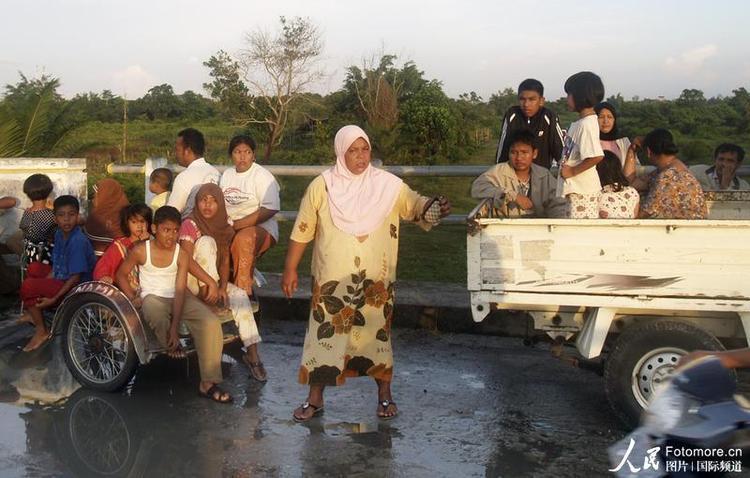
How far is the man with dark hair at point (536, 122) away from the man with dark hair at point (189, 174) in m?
2.29

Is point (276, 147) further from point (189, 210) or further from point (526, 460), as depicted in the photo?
point (526, 460)

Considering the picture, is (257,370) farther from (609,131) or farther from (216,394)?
(609,131)

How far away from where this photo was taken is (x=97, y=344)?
583 centimetres

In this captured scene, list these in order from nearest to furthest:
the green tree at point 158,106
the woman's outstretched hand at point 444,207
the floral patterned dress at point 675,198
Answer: the woman's outstretched hand at point 444,207, the floral patterned dress at point 675,198, the green tree at point 158,106

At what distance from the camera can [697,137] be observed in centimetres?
2489

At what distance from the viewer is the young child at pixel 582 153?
5.36 meters

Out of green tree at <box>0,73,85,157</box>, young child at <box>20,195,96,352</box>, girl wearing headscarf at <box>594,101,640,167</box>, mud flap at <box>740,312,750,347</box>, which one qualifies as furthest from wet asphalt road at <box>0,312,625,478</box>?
green tree at <box>0,73,85,157</box>

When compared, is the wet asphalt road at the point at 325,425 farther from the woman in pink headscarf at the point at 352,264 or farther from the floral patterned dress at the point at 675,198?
the floral patterned dress at the point at 675,198

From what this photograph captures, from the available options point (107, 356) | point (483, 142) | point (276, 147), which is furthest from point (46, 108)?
point (276, 147)

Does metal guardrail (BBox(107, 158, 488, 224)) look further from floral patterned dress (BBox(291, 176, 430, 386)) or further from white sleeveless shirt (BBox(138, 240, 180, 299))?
floral patterned dress (BBox(291, 176, 430, 386))

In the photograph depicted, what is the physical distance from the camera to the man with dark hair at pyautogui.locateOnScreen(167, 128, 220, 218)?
6.59 meters

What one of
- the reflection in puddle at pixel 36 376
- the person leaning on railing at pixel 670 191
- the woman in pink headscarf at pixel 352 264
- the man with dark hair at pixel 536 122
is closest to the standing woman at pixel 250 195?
the woman in pink headscarf at pixel 352 264

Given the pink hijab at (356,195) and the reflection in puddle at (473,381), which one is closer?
the pink hijab at (356,195)

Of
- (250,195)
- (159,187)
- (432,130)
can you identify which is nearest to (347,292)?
(250,195)
